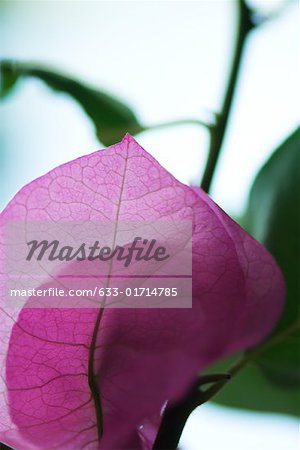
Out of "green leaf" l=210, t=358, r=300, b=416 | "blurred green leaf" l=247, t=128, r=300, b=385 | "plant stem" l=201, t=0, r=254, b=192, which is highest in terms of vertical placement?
"plant stem" l=201, t=0, r=254, b=192

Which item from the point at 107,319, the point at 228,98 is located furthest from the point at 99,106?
the point at 107,319

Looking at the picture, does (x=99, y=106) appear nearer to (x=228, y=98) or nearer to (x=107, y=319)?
(x=228, y=98)

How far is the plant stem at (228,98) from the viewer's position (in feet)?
0.97

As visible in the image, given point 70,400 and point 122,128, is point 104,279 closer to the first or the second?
point 70,400

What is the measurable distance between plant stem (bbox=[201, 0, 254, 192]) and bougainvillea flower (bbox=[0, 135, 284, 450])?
10 centimetres

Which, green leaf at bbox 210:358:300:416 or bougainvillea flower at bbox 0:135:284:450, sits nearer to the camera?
bougainvillea flower at bbox 0:135:284:450

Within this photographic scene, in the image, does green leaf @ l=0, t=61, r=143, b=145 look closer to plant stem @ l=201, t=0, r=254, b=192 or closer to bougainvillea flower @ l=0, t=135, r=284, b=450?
plant stem @ l=201, t=0, r=254, b=192

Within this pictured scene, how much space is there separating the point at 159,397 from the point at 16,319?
0.06m

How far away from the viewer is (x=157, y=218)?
0.18m

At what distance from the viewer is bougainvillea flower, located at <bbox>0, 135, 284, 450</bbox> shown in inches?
7.2

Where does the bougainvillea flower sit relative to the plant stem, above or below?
below

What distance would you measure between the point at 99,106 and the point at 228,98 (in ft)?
0.32

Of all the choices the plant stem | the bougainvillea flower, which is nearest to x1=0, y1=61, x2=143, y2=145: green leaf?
the plant stem

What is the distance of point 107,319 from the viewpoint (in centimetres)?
19
